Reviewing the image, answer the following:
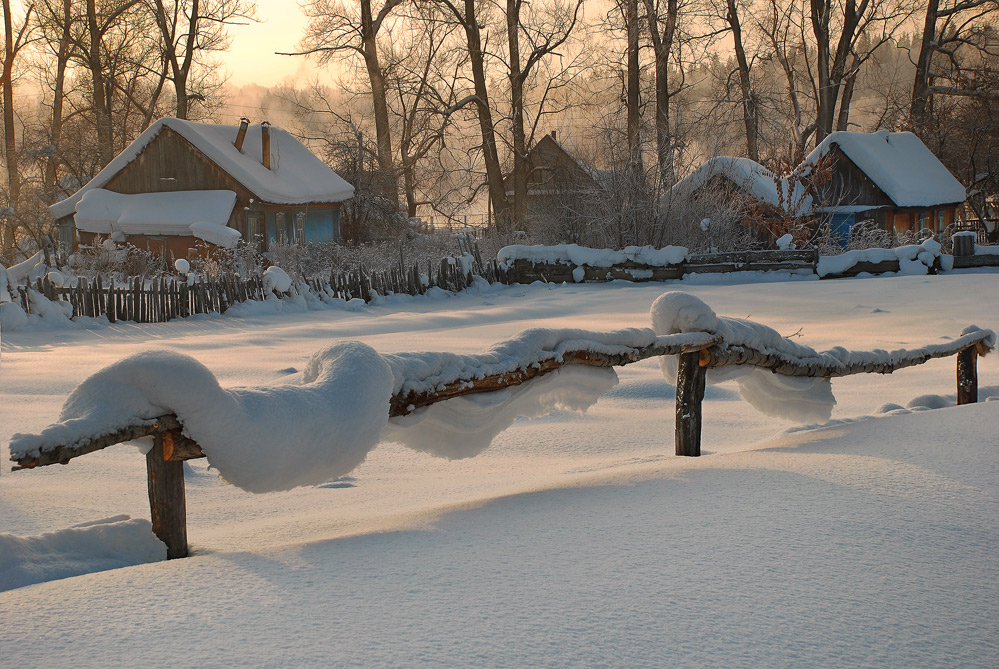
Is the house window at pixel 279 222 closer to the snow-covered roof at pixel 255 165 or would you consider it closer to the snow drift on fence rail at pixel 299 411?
the snow-covered roof at pixel 255 165

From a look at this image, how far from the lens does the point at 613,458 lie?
5008 mm

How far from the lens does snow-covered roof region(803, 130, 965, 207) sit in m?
27.2

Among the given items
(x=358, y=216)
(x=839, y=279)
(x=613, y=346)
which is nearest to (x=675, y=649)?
(x=613, y=346)

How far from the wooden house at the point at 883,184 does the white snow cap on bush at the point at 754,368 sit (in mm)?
22811

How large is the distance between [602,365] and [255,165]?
81.5 feet

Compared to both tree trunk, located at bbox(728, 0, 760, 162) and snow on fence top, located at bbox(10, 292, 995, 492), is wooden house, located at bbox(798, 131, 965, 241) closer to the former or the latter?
tree trunk, located at bbox(728, 0, 760, 162)

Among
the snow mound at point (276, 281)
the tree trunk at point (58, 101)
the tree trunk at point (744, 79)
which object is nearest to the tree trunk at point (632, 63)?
the tree trunk at point (744, 79)

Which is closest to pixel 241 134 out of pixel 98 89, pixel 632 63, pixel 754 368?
pixel 98 89

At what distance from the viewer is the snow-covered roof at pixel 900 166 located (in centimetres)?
2716

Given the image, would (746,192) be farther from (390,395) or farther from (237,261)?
(390,395)

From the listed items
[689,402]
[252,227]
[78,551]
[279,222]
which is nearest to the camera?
[78,551]

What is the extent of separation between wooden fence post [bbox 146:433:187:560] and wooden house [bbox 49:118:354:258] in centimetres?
2163

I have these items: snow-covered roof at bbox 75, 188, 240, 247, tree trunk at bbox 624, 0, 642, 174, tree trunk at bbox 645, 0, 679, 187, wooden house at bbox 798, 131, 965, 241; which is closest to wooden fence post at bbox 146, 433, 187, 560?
snow-covered roof at bbox 75, 188, 240, 247

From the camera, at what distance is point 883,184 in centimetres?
2716
